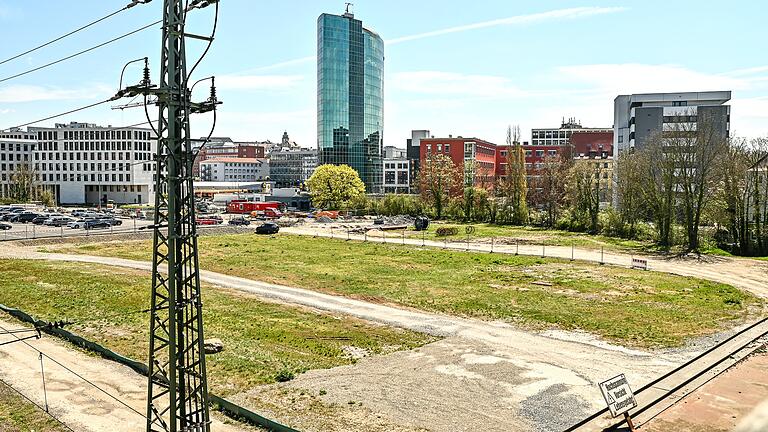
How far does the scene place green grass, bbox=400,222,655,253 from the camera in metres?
59.0

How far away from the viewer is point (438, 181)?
93.8 meters

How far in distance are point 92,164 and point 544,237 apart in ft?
334

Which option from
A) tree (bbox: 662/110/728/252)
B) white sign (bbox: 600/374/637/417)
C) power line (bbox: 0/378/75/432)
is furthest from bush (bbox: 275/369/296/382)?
tree (bbox: 662/110/728/252)

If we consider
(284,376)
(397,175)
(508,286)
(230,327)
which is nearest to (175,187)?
(284,376)

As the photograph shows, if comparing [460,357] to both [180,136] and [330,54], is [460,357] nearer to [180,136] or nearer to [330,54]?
[180,136]

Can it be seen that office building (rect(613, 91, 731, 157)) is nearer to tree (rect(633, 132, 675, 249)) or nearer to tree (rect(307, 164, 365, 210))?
tree (rect(633, 132, 675, 249))

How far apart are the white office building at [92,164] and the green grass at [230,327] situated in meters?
95.2

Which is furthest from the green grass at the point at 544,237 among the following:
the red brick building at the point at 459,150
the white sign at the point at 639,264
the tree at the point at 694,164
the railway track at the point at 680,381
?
Answer: the red brick building at the point at 459,150

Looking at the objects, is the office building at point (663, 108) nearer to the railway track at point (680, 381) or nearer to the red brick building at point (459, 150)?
the red brick building at point (459, 150)

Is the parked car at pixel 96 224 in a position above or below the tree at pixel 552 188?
below

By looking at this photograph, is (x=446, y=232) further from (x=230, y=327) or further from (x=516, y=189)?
(x=230, y=327)

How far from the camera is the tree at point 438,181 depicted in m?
93.6

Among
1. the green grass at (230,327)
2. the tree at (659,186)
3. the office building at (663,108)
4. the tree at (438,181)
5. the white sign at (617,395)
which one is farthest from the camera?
the tree at (438,181)

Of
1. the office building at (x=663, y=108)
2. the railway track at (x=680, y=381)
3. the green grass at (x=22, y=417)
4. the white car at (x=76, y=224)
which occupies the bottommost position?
the green grass at (x=22, y=417)
